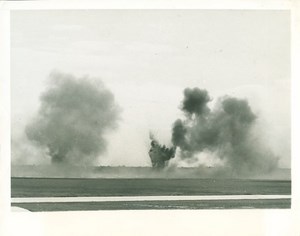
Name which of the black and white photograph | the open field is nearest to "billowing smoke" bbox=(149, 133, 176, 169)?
the black and white photograph

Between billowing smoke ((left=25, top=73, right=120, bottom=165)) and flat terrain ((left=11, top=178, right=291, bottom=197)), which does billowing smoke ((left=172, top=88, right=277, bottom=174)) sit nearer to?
flat terrain ((left=11, top=178, right=291, bottom=197))

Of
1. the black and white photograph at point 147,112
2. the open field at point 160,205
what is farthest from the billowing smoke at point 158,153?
the open field at point 160,205

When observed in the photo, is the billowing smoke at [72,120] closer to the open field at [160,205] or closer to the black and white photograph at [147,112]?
the black and white photograph at [147,112]

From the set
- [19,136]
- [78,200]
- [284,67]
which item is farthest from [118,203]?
[284,67]

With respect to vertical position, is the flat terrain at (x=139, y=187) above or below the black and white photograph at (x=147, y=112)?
below

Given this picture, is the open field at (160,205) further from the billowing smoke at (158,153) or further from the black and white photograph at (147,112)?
the billowing smoke at (158,153)

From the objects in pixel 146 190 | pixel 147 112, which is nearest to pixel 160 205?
pixel 146 190

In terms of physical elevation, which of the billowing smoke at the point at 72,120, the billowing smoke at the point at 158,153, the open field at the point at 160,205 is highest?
the billowing smoke at the point at 72,120

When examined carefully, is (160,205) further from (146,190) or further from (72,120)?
(72,120)
